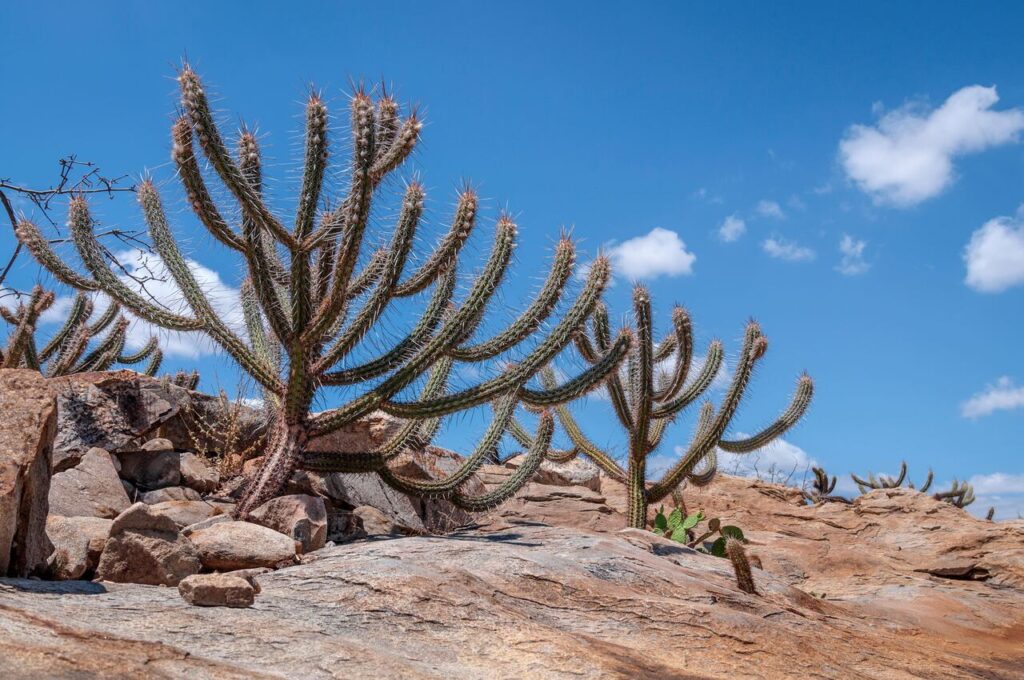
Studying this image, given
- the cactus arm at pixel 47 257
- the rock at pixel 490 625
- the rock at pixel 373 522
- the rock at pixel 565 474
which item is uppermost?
the cactus arm at pixel 47 257

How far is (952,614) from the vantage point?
797 cm

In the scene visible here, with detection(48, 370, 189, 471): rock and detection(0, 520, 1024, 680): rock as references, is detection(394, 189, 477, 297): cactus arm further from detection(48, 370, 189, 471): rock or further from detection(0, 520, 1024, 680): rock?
detection(48, 370, 189, 471): rock

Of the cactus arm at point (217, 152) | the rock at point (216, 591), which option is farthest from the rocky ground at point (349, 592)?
the cactus arm at point (217, 152)

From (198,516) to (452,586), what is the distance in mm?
2390

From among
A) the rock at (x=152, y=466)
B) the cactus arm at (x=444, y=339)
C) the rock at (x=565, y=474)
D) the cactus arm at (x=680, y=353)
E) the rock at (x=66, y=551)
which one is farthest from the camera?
the rock at (x=565, y=474)

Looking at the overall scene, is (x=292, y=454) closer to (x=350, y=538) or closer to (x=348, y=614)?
(x=350, y=538)

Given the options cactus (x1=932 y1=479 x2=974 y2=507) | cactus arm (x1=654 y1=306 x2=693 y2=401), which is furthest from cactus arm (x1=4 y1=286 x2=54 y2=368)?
cactus (x1=932 y1=479 x2=974 y2=507)

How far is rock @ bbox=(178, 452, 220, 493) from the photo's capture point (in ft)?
24.5

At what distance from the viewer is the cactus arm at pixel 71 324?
35.9 ft

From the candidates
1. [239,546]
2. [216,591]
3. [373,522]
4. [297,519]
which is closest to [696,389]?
[373,522]

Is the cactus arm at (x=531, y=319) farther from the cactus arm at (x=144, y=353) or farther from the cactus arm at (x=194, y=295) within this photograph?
the cactus arm at (x=144, y=353)

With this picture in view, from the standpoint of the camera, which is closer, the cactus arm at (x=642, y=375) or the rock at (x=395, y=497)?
the rock at (x=395, y=497)

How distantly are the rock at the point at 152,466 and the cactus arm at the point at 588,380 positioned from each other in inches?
119

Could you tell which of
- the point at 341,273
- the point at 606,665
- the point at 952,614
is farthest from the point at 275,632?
the point at 952,614
